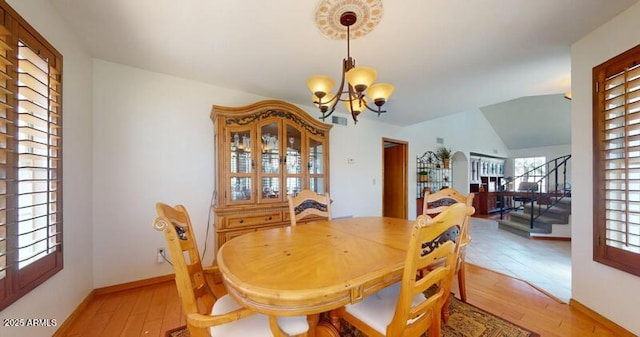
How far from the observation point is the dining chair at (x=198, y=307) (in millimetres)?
904

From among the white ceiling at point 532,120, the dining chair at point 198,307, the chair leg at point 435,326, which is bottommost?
the chair leg at point 435,326

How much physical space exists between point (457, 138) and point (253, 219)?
21.1ft

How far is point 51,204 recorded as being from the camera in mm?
1521

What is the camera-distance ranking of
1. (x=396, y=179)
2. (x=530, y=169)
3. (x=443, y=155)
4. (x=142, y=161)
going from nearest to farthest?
(x=142, y=161)
(x=396, y=179)
(x=443, y=155)
(x=530, y=169)

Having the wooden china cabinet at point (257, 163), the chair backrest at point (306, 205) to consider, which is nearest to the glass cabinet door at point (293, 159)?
the wooden china cabinet at point (257, 163)

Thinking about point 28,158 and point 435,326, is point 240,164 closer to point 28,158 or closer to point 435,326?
point 28,158

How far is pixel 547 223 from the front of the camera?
14.5 ft

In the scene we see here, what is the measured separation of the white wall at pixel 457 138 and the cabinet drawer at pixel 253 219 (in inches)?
134

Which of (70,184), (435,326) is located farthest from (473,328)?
(70,184)

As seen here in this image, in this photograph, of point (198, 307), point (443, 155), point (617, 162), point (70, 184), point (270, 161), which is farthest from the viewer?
point (443, 155)

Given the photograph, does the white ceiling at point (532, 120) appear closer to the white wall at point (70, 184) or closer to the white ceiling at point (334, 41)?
the white ceiling at point (334, 41)

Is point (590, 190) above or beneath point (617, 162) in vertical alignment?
beneath

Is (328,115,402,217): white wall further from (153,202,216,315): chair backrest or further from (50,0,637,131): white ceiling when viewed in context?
(153,202,216,315): chair backrest

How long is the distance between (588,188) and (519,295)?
1.10 m
